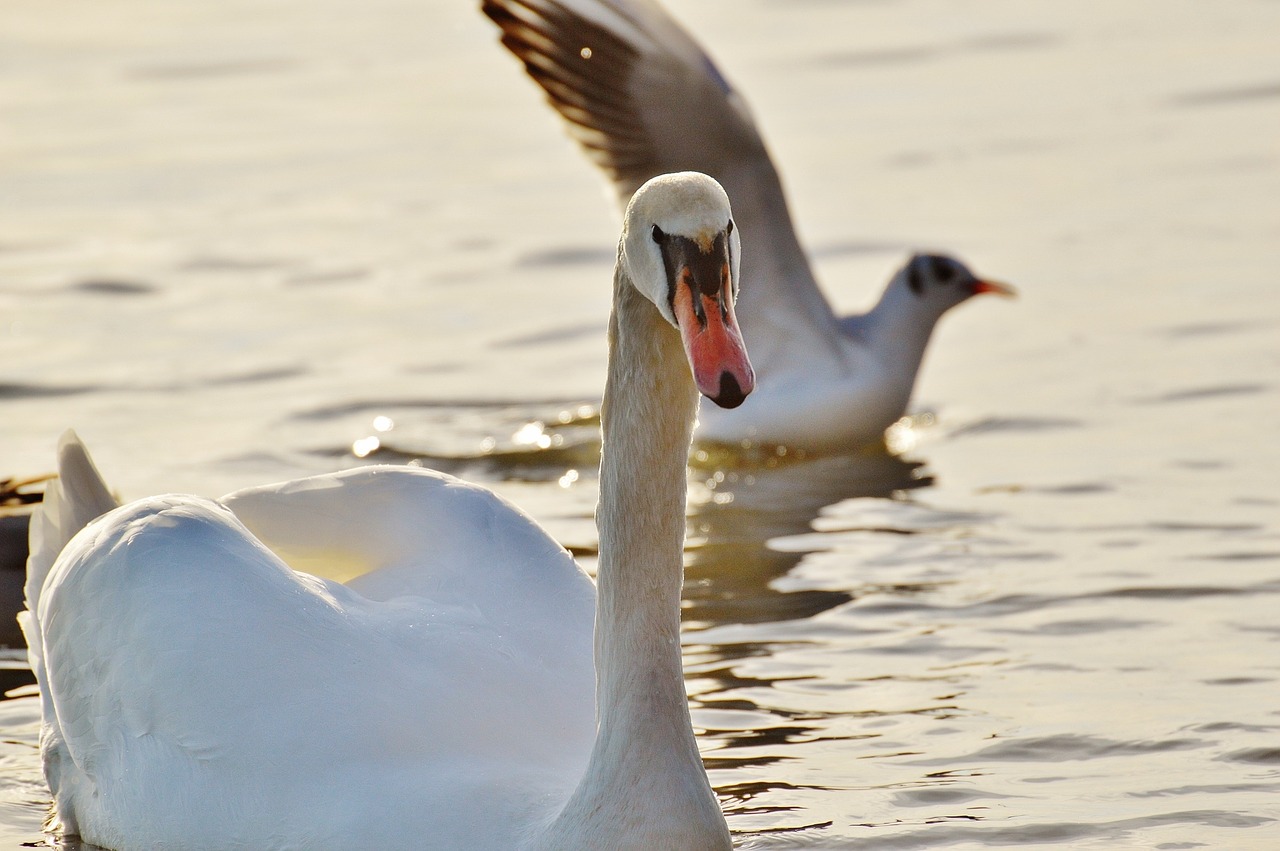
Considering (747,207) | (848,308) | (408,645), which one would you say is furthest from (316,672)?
(848,308)

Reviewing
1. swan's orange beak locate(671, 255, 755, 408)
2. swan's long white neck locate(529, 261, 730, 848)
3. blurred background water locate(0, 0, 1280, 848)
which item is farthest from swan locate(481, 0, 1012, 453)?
swan's orange beak locate(671, 255, 755, 408)

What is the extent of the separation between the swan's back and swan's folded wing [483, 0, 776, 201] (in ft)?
12.5

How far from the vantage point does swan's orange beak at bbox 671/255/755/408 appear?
12.7 feet

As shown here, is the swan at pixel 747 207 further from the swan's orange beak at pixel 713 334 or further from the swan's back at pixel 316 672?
the swan's orange beak at pixel 713 334

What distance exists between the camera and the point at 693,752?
4566 mm

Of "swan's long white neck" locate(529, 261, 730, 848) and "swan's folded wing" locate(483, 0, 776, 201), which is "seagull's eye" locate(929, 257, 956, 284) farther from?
"swan's long white neck" locate(529, 261, 730, 848)

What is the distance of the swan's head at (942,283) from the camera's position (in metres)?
10.5

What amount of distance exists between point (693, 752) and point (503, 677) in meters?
0.66

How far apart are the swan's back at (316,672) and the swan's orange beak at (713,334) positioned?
1.22 metres

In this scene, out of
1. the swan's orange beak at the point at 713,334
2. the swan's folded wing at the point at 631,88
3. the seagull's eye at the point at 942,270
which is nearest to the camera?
the swan's orange beak at the point at 713,334

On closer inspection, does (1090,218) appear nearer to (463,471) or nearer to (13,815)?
(463,471)

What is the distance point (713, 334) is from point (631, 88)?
555cm

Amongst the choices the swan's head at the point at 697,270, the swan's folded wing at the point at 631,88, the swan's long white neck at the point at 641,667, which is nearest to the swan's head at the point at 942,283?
the swan's folded wing at the point at 631,88

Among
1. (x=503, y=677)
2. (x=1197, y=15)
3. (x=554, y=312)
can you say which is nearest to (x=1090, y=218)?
(x=554, y=312)
